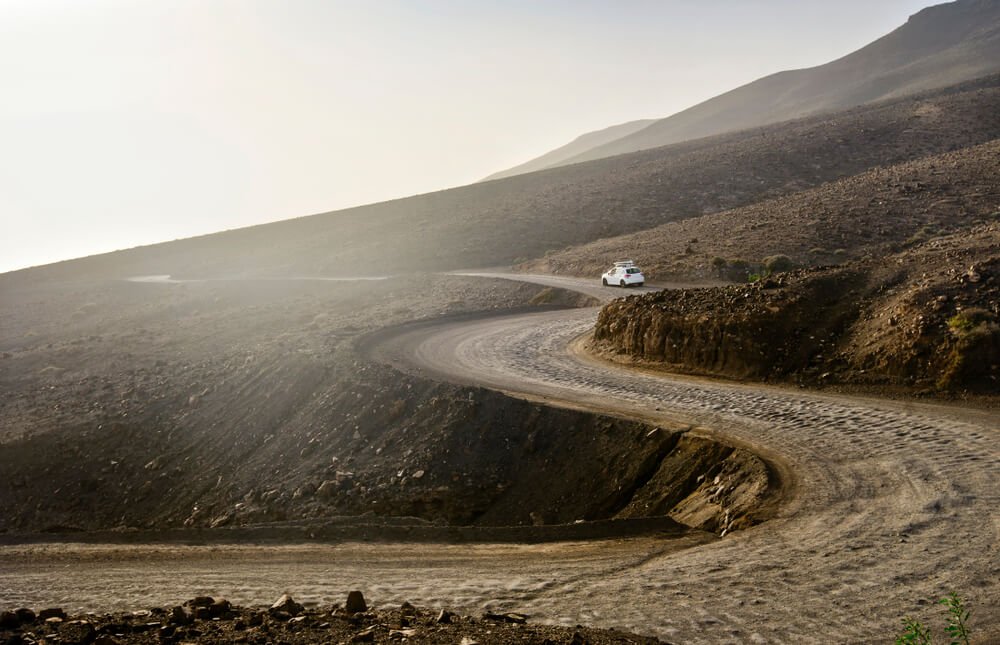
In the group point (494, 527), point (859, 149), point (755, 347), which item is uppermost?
point (859, 149)

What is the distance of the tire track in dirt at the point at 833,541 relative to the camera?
8.45 metres

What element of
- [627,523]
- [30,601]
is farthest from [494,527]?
[30,601]

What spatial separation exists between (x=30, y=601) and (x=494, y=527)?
9.11m

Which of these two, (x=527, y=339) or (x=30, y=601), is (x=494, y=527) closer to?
(x=30, y=601)

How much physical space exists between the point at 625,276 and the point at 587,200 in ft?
117

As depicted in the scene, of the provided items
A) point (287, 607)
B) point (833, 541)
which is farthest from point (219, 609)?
point (833, 541)

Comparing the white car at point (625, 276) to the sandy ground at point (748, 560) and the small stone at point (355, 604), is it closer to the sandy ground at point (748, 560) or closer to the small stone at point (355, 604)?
the sandy ground at point (748, 560)

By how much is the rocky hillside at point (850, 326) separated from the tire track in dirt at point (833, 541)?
1465 millimetres

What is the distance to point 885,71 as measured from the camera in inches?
6412

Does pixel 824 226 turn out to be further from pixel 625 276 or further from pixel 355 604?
pixel 355 604

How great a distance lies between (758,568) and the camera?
9.82m

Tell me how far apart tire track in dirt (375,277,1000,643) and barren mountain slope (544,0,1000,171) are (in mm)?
135857

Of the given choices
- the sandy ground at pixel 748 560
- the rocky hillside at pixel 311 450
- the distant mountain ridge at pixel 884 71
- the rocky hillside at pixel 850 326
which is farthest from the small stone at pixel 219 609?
the distant mountain ridge at pixel 884 71

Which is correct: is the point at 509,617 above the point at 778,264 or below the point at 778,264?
below
